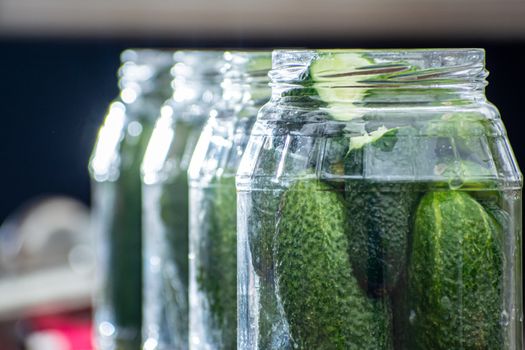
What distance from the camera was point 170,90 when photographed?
111cm

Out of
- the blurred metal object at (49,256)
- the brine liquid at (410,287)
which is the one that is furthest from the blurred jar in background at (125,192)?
the blurred metal object at (49,256)

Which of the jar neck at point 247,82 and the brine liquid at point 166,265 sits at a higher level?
the jar neck at point 247,82

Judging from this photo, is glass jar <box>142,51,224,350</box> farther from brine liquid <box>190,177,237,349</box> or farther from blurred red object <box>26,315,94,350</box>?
blurred red object <box>26,315,94,350</box>

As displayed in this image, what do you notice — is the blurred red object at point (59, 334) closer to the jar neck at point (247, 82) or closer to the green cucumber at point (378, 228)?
the jar neck at point (247, 82)

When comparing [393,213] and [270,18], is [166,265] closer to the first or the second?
[393,213]

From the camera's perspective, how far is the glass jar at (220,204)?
2.42 feet

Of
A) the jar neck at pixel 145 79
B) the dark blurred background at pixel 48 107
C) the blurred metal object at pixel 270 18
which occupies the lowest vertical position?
the dark blurred background at pixel 48 107

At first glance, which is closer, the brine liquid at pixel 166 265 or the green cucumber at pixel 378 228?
the green cucumber at pixel 378 228

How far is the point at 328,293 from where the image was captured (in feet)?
1.92

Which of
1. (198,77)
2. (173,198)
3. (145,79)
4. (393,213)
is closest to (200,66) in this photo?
(198,77)

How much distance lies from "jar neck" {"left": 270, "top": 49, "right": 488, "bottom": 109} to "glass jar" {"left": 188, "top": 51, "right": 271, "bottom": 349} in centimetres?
15

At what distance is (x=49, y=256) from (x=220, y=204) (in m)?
1.67

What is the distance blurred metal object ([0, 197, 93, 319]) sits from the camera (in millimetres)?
2049

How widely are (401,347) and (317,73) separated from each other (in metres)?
0.17
